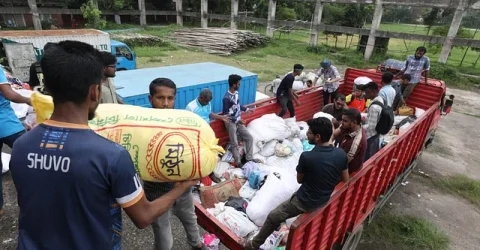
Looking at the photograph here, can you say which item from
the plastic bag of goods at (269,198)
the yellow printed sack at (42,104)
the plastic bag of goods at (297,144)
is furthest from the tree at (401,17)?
the yellow printed sack at (42,104)

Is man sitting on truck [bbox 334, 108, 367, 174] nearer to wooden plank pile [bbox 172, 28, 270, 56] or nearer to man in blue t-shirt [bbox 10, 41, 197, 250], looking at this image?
man in blue t-shirt [bbox 10, 41, 197, 250]

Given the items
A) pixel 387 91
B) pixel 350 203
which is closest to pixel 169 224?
pixel 350 203

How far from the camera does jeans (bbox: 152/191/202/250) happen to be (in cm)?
203

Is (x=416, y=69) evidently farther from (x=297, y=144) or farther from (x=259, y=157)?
(x=259, y=157)

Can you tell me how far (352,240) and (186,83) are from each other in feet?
13.5

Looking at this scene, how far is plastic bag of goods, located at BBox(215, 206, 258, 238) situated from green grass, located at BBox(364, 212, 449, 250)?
63.9 inches

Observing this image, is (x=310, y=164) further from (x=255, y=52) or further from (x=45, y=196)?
(x=255, y=52)

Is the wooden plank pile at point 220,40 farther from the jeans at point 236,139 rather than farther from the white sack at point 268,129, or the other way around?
the jeans at point 236,139

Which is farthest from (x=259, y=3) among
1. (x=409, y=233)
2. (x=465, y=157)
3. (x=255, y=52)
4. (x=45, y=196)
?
(x=45, y=196)

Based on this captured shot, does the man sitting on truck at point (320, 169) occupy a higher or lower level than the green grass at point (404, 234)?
higher

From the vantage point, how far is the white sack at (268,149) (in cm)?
428

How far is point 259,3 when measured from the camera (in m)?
27.4

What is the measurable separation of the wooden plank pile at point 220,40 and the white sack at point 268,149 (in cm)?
1215

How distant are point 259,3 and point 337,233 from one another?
1109 inches
